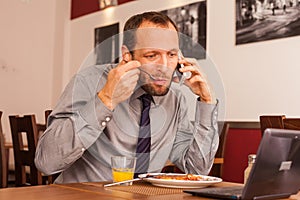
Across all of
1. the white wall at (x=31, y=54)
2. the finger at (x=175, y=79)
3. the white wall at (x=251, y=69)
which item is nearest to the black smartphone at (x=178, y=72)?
the finger at (x=175, y=79)

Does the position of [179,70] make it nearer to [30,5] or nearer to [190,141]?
[190,141]

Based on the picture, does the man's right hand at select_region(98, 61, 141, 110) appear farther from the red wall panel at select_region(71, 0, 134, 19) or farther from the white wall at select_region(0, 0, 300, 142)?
the red wall panel at select_region(71, 0, 134, 19)

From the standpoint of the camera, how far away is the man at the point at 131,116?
59.7 inches

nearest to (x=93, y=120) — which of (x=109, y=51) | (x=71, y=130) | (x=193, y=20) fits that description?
(x=71, y=130)

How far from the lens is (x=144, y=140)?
1724mm

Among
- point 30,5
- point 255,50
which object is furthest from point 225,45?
point 30,5

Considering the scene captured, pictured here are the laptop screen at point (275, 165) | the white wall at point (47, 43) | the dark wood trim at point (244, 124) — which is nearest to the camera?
the laptop screen at point (275, 165)

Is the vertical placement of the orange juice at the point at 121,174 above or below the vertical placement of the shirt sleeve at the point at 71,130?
below

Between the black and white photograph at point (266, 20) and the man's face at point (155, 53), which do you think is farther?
the black and white photograph at point (266, 20)

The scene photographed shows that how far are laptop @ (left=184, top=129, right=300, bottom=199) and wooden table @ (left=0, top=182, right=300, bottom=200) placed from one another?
0.08 metres

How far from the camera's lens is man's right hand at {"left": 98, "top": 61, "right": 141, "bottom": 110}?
1.45 meters

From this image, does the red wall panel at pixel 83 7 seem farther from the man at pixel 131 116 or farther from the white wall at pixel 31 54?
the man at pixel 131 116

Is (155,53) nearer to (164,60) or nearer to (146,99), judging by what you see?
(164,60)

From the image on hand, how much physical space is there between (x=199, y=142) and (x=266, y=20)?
84.0 inches
